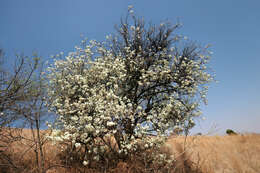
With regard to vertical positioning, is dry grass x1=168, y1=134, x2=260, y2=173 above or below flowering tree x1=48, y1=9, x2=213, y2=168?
below

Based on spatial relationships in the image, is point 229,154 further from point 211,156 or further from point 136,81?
point 136,81

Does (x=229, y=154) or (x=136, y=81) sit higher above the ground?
(x=136, y=81)

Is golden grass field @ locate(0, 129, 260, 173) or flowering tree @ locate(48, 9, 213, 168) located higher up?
flowering tree @ locate(48, 9, 213, 168)

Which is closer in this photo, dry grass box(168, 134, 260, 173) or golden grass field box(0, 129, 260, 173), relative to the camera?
golden grass field box(0, 129, 260, 173)

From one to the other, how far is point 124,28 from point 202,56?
22.3 ft

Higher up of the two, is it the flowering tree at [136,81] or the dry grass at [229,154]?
the flowering tree at [136,81]

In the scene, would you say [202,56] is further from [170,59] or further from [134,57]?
[134,57]

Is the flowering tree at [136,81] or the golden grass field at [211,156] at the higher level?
the flowering tree at [136,81]

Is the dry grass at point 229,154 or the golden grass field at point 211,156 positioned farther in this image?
the dry grass at point 229,154

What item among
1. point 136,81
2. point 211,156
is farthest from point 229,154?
point 136,81

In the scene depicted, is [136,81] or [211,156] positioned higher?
[136,81]

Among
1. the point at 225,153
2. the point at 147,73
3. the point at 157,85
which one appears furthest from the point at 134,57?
the point at 225,153

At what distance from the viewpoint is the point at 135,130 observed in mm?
9945

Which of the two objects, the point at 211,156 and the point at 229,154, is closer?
the point at 229,154
